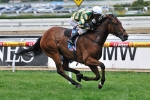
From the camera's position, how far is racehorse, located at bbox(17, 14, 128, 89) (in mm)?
8711

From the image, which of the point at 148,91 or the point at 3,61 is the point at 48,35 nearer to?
the point at 148,91

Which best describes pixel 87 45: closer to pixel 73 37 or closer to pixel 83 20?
pixel 73 37

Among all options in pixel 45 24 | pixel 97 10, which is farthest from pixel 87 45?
pixel 45 24

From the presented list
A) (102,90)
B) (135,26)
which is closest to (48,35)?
(102,90)

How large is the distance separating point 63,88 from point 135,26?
1904 cm

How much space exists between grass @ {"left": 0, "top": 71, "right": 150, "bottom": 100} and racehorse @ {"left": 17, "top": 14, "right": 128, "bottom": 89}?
40cm

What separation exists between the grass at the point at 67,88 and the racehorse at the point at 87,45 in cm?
40

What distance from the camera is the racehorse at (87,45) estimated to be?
8.71 metres

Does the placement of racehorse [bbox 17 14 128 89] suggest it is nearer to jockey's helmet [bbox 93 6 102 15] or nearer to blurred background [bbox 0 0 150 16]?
jockey's helmet [bbox 93 6 102 15]

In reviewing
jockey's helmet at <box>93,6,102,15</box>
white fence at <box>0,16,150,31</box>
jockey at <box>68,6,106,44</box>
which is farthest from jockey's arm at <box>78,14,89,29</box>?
white fence at <box>0,16,150,31</box>

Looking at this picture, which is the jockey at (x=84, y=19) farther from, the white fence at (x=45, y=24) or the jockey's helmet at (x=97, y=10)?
the white fence at (x=45, y=24)

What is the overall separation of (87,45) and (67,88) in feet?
3.24

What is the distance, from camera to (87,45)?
8.86 meters

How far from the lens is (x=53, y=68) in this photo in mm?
13117
